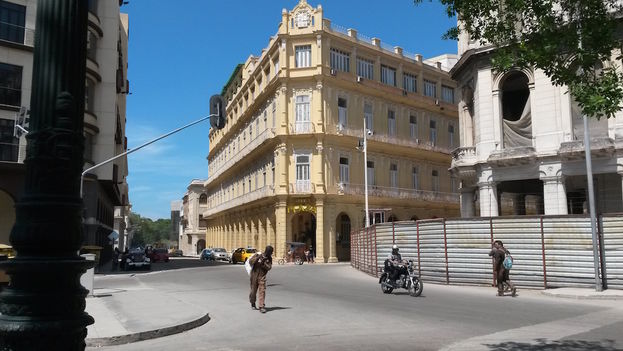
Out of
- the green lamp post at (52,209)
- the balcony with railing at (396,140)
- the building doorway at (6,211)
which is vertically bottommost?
the green lamp post at (52,209)

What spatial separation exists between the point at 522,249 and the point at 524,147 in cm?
911

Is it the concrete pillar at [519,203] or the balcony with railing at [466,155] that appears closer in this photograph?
the balcony with railing at [466,155]

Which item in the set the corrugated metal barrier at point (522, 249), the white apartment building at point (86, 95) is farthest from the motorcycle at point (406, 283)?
the white apartment building at point (86, 95)

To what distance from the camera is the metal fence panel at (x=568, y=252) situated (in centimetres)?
1739

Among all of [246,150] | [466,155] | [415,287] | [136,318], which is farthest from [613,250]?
[246,150]

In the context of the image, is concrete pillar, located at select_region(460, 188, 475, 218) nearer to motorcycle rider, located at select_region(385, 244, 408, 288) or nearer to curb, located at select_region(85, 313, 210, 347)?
motorcycle rider, located at select_region(385, 244, 408, 288)

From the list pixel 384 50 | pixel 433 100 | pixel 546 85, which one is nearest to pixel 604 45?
pixel 546 85

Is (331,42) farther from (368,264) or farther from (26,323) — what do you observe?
(26,323)

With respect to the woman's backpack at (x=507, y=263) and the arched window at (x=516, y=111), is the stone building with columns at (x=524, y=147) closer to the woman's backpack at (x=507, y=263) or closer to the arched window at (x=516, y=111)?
the arched window at (x=516, y=111)

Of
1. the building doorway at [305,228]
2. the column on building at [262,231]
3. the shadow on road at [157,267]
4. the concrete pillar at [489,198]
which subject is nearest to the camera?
the concrete pillar at [489,198]

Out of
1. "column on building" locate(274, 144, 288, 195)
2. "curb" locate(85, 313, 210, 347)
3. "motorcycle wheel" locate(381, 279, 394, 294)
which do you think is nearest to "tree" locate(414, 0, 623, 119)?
"curb" locate(85, 313, 210, 347)

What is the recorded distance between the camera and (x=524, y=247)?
1856cm

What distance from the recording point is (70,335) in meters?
2.60

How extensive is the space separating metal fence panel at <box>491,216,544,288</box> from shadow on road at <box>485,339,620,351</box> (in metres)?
10.2
